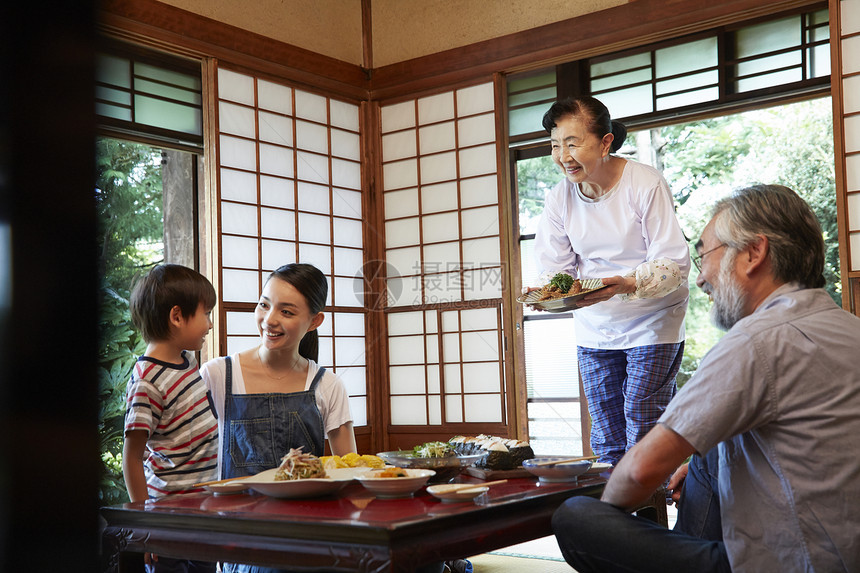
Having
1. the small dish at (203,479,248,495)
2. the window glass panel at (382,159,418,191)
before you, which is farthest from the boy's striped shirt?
the window glass panel at (382,159,418,191)

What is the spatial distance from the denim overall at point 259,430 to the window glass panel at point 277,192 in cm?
269

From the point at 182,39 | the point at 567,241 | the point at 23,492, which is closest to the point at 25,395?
the point at 23,492

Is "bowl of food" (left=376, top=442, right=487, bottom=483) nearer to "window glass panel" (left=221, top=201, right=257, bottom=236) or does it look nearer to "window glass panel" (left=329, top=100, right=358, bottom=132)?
"window glass panel" (left=221, top=201, right=257, bottom=236)

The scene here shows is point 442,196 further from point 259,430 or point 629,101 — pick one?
point 259,430

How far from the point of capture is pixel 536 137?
16.3 ft

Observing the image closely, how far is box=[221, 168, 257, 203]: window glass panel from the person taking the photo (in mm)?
4551

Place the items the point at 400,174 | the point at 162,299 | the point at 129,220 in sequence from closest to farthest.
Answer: the point at 162,299, the point at 400,174, the point at 129,220

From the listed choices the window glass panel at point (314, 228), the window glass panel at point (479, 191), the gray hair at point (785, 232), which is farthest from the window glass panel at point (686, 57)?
the gray hair at point (785, 232)

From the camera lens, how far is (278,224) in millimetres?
4844

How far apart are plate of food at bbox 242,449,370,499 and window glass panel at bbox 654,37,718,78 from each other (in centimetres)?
361

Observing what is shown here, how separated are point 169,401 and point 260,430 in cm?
27

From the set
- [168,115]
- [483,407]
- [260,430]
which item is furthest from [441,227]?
[260,430]

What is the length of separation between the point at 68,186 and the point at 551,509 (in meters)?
1.46

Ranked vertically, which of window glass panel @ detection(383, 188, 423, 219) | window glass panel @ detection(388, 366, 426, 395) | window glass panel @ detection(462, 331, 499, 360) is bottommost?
window glass panel @ detection(388, 366, 426, 395)
